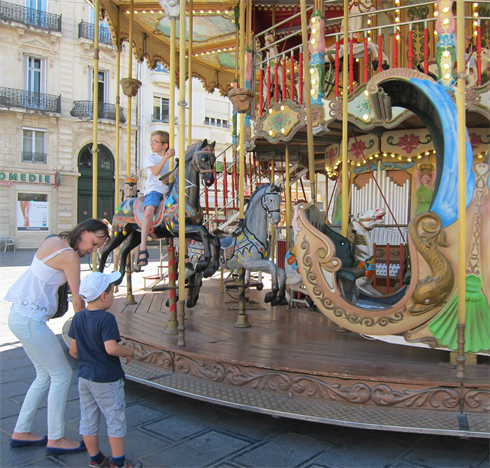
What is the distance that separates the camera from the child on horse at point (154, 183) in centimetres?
587

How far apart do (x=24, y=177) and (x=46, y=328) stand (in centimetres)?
2435

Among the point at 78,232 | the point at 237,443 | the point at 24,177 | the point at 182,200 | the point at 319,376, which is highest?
the point at 24,177

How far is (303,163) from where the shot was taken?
11414mm

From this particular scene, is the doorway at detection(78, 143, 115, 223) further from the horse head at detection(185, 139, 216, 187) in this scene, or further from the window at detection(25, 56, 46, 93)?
the horse head at detection(185, 139, 216, 187)

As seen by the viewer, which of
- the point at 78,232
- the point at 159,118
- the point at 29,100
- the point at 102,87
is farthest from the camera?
the point at 159,118

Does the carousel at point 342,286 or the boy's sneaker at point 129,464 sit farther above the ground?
the carousel at point 342,286

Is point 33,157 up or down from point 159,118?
down

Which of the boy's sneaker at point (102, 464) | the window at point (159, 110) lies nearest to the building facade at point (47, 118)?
the window at point (159, 110)

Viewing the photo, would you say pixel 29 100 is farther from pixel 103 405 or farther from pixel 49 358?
pixel 103 405

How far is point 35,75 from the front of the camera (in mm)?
26062

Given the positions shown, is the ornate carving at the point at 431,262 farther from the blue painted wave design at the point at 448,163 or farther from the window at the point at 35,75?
the window at the point at 35,75

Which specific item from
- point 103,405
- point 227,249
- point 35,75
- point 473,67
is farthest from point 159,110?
point 103,405

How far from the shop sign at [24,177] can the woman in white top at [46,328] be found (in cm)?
2400

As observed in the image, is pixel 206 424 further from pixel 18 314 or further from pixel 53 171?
pixel 53 171
